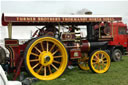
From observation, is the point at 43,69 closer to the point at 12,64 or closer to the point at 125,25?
the point at 12,64

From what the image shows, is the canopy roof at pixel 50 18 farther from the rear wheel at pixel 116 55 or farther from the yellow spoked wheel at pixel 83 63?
the rear wheel at pixel 116 55

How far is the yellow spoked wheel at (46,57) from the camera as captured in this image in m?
4.75

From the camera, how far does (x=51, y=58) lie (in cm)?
496

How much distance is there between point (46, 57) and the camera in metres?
4.87

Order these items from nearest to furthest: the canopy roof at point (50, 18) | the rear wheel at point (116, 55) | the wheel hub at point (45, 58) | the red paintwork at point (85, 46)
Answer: the canopy roof at point (50, 18) → the wheel hub at point (45, 58) → the red paintwork at point (85, 46) → the rear wheel at point (116, 55)

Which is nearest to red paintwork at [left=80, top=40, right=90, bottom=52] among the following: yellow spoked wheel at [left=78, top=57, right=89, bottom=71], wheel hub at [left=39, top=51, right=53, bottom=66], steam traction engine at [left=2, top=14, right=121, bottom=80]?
steam traction engine at [left=2, top=14, right=121, bottom=80]

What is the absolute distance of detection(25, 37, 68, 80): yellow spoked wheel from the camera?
4750mm

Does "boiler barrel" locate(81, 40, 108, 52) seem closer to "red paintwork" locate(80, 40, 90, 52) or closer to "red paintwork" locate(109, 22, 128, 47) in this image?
"red paintwork" locate(80, 40, 90, 52)

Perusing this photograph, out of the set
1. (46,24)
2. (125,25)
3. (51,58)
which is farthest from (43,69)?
(125,25)

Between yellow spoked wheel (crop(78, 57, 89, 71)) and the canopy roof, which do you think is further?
yellow spoked wheel (crop(78, 57, 89, 71))

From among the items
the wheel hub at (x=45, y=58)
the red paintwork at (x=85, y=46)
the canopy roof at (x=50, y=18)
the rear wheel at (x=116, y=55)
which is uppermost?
the canopy roof at (x=50, y=18)

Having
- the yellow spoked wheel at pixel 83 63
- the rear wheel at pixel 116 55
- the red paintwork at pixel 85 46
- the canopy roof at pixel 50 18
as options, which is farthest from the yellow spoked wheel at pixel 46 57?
the rear wheel at pixel 116 55

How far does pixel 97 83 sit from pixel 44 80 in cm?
144

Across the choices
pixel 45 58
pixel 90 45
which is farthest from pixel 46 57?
pixel 90 45
